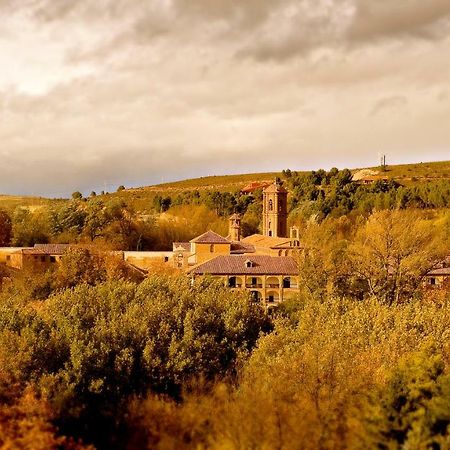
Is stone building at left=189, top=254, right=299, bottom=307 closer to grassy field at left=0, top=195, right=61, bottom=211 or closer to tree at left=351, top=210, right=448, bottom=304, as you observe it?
tree at left=351, top=210, right=448, bottom=304

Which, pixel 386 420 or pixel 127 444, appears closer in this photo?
pixel 386 420

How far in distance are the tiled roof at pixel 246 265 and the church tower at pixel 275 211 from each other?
71.5 ft

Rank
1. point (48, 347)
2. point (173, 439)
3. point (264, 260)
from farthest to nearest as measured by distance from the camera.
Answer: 1. point (264, 260)
2. point (48, 347)
3. point (173, 439)

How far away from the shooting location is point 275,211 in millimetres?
74812

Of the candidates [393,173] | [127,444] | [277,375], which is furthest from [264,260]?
[393,173]

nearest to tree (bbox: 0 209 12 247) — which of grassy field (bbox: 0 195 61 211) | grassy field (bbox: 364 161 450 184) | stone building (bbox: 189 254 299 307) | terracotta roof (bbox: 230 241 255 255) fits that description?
terracotta roof (bbox: 230 241 255 255)

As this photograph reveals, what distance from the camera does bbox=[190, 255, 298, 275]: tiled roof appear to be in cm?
5070

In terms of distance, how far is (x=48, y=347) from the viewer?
26.1 m

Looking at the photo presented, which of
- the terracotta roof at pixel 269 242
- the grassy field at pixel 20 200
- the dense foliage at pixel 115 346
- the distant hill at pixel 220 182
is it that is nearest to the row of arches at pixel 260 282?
the terracotta roof at pixel 269 242

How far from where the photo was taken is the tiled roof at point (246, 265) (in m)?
50.7

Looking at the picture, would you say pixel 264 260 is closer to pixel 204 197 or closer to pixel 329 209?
pixel 329 209

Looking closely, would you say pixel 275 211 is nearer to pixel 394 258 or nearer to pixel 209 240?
pixel 209 240

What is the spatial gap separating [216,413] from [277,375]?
170 inches

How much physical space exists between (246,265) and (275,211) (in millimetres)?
24221
